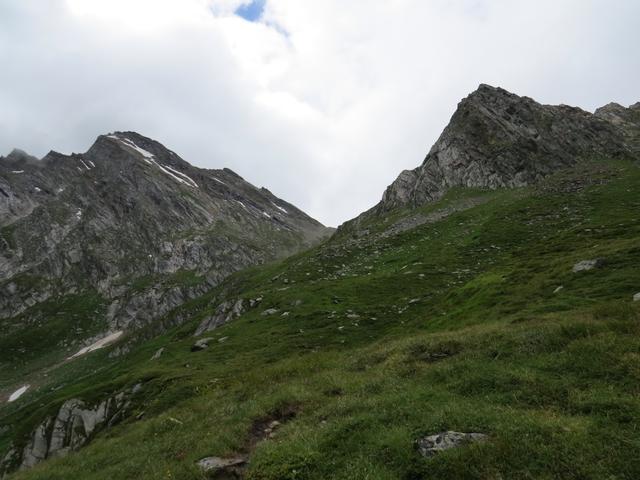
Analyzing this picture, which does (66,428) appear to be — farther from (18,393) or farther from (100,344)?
(100,344)

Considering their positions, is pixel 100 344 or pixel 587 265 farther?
pixel 100 344

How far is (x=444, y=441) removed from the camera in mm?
11648

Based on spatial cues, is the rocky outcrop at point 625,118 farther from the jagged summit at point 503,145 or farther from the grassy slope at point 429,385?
the grassy slope at point 429,385

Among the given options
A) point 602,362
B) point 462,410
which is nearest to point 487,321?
point 602,362

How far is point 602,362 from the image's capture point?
14.2 m

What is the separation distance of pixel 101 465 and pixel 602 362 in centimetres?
2042

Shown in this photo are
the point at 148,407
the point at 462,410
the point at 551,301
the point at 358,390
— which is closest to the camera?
the point at 462,410

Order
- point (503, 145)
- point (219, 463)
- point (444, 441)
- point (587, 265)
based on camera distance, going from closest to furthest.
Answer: point (444, 441)
point (219, 463)
point (587, 265)
point (503, 145)

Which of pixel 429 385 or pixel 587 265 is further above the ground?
pixel 587 265

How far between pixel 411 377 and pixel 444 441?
5736mm

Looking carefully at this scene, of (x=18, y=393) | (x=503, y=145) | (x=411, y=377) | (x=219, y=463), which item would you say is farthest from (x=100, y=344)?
(x=411, y=377)

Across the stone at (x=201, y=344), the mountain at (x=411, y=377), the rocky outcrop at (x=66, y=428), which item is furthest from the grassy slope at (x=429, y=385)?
the stone at (x=201, y=344)

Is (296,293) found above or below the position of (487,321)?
above

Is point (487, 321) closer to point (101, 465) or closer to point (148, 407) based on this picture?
point (101, 465)
